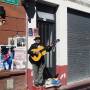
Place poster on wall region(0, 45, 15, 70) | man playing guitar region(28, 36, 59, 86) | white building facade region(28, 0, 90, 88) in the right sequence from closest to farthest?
poster on wall region(0, 45, 15, 70)
man playing guitar region(28, 36, 59, 86)
white building facade region(28, 0, 90, 88)

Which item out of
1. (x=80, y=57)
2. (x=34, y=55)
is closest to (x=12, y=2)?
(x=34, y=55)

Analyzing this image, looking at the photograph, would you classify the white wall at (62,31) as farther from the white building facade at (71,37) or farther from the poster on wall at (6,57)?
the poster on wall at (6,57)

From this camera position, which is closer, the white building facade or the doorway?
the doorway

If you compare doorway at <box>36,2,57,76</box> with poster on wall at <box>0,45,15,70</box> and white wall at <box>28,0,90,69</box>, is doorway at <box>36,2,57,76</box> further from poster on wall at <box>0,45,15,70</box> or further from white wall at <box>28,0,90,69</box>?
poster on wall at <box>0,45,15,70</box>

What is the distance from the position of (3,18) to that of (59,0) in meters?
3.74

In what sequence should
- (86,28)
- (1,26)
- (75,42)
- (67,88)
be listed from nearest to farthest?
(1,26) → (67,88) → (75,42) → (86,28)

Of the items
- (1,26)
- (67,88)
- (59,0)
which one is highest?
(59,0)

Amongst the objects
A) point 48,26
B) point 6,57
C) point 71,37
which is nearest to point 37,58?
point 6,57

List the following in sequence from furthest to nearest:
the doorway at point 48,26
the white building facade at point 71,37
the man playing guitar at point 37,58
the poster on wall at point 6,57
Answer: the white building facade at point 71,37 < the doorway at point 48,26 < the man playing guitar at point 37,58 < the poster on wall at point 6,57

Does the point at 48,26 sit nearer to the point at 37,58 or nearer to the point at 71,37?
the point at 71,37

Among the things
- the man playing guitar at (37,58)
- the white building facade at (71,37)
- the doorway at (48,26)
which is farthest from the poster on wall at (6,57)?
the doorway at (48,26)

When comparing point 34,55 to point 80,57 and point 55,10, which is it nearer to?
point 55,10

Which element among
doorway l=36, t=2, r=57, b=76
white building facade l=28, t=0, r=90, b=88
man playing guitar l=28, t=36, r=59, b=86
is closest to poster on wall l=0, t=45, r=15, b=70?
man playing guitar l=28, t=36, r=59, b=86

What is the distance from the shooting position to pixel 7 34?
14172mm
